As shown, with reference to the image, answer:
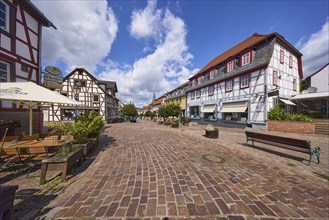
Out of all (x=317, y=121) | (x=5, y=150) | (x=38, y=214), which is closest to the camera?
(x=38, y=214)

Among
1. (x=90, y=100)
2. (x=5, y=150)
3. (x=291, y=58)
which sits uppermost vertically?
(x=291, y=58)

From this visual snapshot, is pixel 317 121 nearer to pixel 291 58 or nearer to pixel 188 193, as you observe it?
pixel 291 58

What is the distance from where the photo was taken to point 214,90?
2059 centimetres

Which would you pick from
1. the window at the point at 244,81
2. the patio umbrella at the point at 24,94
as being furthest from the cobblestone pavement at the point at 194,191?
the window at the point at 244,81

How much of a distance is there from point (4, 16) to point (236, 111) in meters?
20.8

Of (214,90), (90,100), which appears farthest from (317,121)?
(90,100)

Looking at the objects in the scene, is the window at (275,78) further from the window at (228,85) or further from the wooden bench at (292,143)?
the wooden bench at (292,143)

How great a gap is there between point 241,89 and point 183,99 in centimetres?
1590

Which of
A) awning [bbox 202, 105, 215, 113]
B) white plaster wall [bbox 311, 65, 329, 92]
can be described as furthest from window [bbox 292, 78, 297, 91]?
awning [bbox 202, 105, 215, 113]

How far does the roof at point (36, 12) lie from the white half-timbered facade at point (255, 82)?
62.1ft

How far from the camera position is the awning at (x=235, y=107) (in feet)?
51.3

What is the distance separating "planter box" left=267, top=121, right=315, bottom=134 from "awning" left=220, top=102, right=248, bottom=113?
340cm

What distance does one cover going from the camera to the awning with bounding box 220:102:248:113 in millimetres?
15622

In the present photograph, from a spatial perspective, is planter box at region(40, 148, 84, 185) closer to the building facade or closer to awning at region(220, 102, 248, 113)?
awning at region(220, 102, 248, 113)
